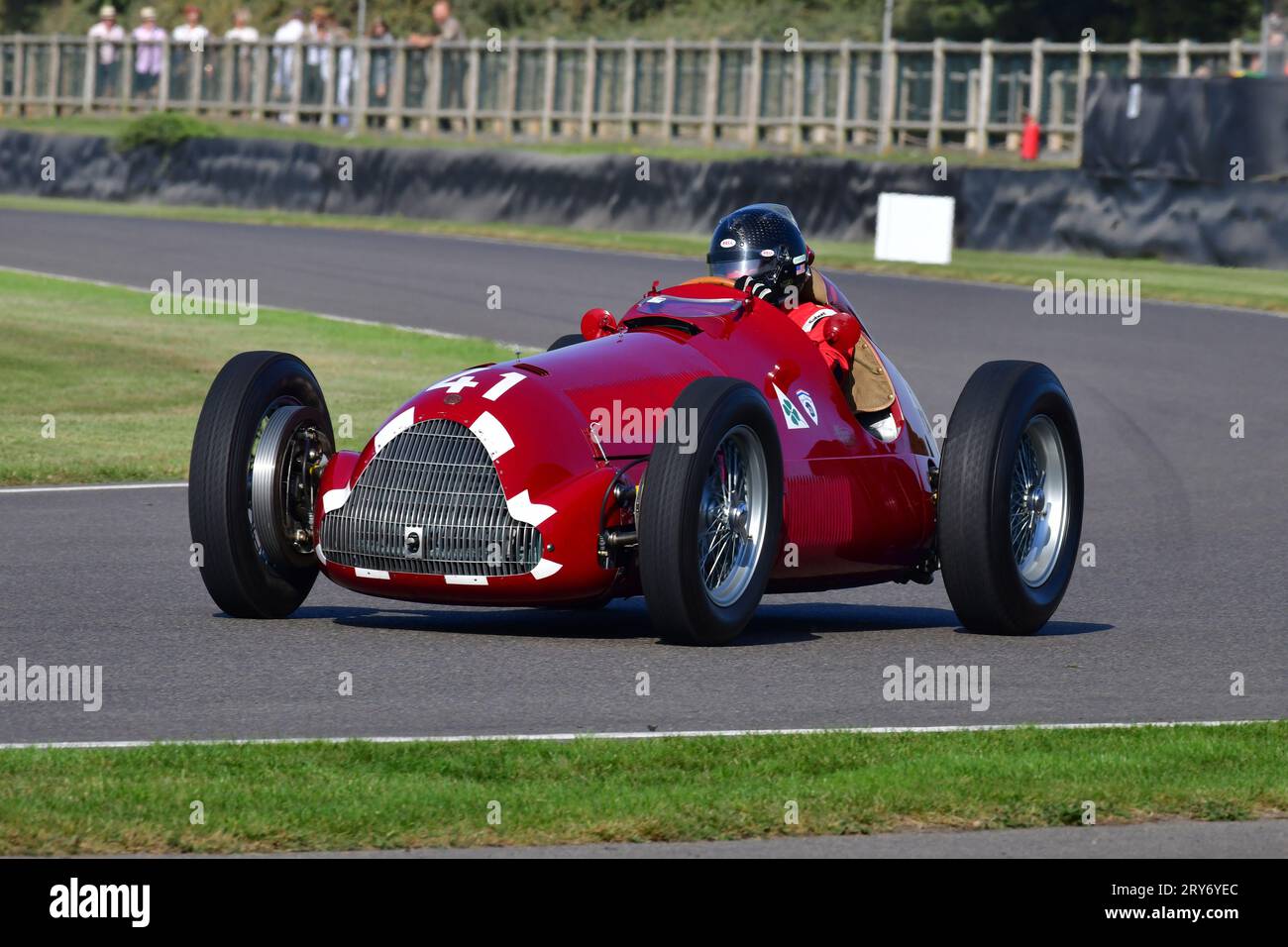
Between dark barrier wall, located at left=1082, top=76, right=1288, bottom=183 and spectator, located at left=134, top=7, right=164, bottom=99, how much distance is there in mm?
23339

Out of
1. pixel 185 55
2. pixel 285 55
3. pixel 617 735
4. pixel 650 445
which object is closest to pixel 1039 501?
pixel 650 445

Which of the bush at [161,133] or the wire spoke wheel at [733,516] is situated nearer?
the wire spoke wheel at [733,516]

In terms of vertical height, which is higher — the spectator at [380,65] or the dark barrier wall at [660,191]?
the spectator at [380,65]

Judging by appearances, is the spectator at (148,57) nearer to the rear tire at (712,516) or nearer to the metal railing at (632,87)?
the metal railing at (632,87)

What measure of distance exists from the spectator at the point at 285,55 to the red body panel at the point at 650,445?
3557 cm

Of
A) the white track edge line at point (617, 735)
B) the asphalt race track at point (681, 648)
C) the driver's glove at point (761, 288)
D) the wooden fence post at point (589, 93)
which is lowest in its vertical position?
the white track edge line at point (617, 735)

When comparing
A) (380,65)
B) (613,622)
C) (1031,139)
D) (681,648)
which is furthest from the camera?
(380,65)

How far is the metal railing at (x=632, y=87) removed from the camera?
3694 centimetres

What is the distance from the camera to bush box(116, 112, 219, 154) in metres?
40.3

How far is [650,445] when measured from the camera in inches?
354

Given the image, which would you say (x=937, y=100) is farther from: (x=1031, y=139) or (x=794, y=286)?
(x=794, y=286)

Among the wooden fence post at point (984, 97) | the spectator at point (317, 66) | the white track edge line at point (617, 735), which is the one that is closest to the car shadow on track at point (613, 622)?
the white track edge line at point (617, 735)

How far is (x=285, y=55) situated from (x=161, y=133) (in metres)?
5.02

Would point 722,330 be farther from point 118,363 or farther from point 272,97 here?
point 272,97
